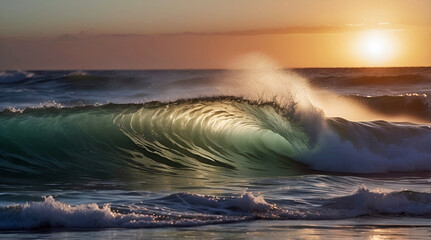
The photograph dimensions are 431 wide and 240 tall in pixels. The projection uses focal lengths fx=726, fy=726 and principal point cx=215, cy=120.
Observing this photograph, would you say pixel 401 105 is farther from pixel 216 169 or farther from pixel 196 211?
pixel 196 211

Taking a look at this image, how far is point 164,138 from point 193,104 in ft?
6.09

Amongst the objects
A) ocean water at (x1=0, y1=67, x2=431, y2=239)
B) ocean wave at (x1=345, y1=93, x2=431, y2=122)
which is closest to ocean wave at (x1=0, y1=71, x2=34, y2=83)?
ocean wave at (x1=345, y1=93, x2=431, y2=122)

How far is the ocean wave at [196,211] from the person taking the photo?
24.4 ft

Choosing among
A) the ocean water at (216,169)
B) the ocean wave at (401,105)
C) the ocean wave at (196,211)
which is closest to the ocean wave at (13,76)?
the ocean wave at (401,105)

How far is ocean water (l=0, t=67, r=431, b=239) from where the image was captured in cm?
748

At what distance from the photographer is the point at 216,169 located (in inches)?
501

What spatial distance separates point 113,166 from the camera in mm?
12539

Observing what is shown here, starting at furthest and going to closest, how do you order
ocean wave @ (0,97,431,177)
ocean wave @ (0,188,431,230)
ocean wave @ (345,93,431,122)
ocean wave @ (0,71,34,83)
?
ocean wave @ (0,71,34,83)
ocean wave @ (345,93,431,122)
ocean wave @ (0,97,431,177)
ocean wave @ (0,188,431,230)

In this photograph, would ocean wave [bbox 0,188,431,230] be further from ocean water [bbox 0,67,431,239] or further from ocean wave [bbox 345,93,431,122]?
ocean wave [bbox 345,93,431,122]

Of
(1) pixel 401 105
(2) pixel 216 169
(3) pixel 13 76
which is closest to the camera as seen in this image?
(2) pixel 216 169

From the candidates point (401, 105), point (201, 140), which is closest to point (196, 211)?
point (201, 140)

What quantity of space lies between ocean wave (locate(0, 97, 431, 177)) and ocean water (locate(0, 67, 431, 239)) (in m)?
0.03

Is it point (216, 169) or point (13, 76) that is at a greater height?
point (13, 76)

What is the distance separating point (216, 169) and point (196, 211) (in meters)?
4.68
